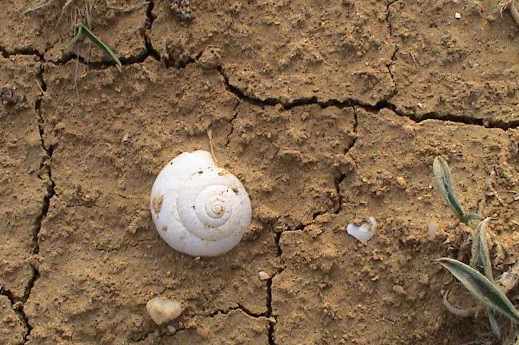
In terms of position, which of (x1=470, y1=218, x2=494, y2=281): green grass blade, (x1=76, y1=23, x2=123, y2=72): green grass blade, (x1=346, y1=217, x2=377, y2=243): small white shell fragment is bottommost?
(x1=346, y1=217, x2=377, y2=243): small white shell fragment

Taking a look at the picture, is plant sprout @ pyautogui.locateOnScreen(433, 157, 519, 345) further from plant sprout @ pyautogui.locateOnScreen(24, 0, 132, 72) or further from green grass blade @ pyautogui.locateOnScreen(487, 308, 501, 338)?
plant sprout @ pyautogui.locateOnScreen(24, 0, 132, 72)

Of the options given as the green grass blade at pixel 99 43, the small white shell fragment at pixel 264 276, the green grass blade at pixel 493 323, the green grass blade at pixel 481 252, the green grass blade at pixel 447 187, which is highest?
the green grass blade at pixel 99 43

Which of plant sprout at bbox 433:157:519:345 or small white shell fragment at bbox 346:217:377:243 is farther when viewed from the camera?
small white shell fragment at bbox 346:217:377:243

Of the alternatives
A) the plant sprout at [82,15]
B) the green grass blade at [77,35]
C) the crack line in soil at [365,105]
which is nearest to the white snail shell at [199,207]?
the crack line in soil at [365,105]

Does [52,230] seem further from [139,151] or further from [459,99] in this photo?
[459,99]

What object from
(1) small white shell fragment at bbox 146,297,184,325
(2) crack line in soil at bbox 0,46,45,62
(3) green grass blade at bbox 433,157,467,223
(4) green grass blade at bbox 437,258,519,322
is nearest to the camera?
(4) green grass blade at bbox 437,258,519,322

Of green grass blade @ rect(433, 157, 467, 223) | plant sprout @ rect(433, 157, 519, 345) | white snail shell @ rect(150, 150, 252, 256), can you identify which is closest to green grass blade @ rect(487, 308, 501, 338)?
plant sprout @ rect(433, 157, 519, 345)

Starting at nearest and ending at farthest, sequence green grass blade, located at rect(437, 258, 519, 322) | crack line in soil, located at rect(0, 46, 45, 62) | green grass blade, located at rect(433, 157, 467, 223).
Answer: green grass blade, located at rect(437, 258, 519, 322)
green grass blade, located at rect(433, 157, 467, 223)
crack line in soil, located at rect(0, 46, 45, 62)

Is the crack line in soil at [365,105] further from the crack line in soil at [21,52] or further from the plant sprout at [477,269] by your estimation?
the crack line in soil at [21,52]
